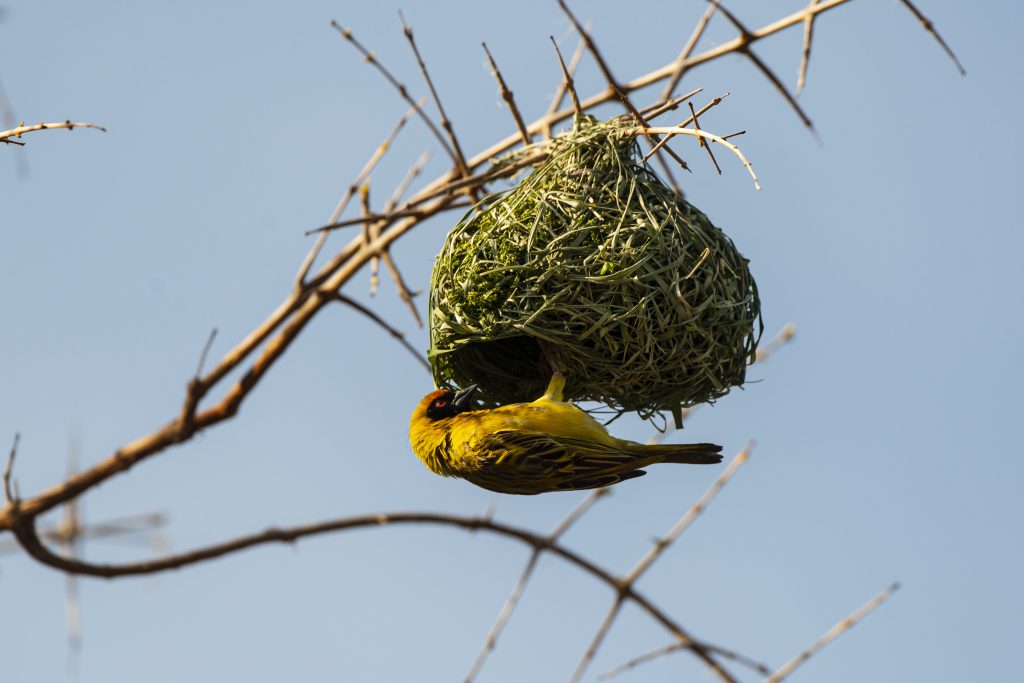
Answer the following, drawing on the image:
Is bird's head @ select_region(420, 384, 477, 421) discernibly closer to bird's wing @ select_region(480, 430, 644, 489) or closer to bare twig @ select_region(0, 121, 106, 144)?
bird's wing @ select_region(480, 430, 644, 489)

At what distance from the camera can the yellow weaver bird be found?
403 cm

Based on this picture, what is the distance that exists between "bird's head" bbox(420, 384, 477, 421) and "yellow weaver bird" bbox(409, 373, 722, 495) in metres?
0.14

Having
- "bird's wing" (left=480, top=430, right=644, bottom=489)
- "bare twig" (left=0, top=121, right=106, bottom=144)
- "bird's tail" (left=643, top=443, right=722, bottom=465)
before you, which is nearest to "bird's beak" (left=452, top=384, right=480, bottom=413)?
"bird's wing" (left=480, top=430, right=644, bottom=489)

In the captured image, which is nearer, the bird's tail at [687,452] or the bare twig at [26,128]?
the bare twig at [26,128]

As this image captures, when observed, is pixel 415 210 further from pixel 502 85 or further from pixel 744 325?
pixel 744 325

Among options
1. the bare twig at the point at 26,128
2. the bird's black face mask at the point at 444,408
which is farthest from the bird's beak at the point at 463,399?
the bare twig at the point at 26,128

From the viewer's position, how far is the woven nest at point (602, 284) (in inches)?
157

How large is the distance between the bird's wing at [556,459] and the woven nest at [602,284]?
241 millimetres

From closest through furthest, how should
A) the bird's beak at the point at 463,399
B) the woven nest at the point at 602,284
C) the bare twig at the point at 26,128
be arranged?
the bare twig at the point at 26,128 → the woven nest at the point at 602,284 → the bird's beak at the point at 463,399

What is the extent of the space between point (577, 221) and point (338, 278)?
1.53 metres

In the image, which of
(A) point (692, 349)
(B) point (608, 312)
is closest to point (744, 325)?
(A) point (692, 349)

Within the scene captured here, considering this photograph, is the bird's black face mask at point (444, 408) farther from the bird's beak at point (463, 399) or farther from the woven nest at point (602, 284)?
the woven nest at point (602, 284)

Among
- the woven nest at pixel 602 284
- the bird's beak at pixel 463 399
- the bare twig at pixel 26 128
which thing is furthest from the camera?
the bird's beak at pixel 463 399

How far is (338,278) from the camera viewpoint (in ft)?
17.4
